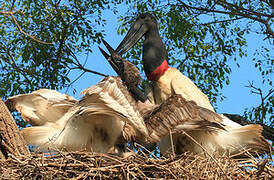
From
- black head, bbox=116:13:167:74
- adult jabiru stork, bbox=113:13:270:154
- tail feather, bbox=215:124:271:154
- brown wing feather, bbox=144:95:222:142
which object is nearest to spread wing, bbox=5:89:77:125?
brown wing feather, bbox=144:95:222:142

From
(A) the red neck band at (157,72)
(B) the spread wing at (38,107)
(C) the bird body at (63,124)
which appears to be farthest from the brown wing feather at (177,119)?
(A) the red neck band at (157,72)

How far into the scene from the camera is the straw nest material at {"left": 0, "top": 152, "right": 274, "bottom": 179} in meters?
3.11

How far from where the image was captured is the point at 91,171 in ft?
10.3

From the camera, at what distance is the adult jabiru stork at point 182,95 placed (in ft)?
13.9

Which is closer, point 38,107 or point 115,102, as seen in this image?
point 115,102

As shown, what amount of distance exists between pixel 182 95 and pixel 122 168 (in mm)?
2317

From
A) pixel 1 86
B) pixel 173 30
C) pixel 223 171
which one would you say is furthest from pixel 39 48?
pixel 223 171

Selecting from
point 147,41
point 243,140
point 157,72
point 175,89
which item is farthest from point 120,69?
point 147,41

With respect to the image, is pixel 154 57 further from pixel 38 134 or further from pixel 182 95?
pixel 38 134

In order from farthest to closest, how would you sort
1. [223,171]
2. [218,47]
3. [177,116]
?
[218,47] < [177,116] < [223,171]

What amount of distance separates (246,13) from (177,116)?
4.14 metres

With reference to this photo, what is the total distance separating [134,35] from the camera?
650 centimetres

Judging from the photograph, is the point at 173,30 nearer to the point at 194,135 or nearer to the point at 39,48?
the point at 39,48

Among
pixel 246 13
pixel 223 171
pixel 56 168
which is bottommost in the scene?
pixel 223 171
